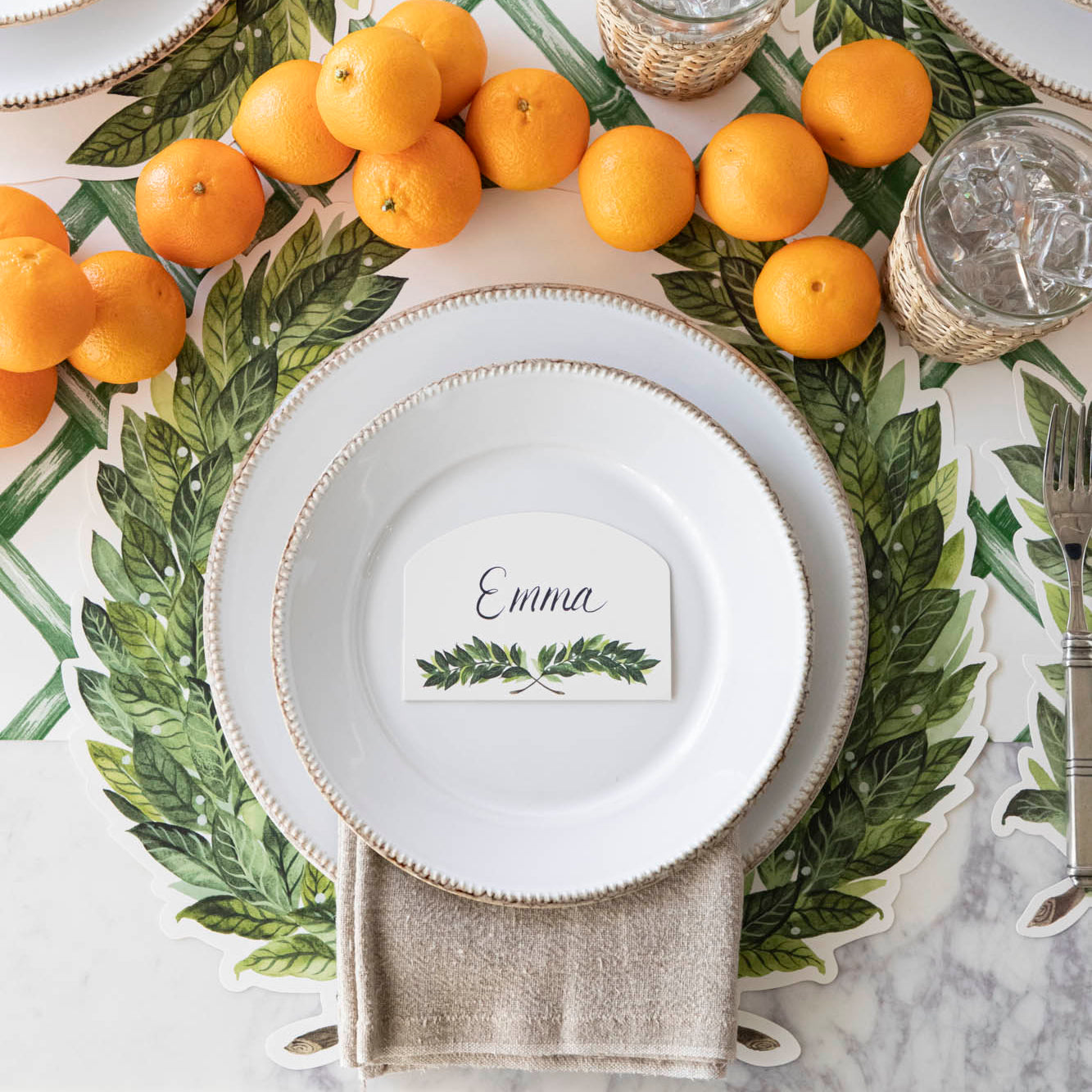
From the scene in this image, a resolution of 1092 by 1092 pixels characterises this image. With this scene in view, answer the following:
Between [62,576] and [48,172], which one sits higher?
[48,172]

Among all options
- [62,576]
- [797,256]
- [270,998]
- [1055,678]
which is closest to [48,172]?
[62,576]

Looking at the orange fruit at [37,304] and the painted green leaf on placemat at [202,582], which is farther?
the painted green leaf on placemat at [202,582]

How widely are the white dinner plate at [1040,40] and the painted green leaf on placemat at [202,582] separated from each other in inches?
22.0

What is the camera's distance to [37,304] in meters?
0.72

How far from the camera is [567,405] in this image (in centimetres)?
77

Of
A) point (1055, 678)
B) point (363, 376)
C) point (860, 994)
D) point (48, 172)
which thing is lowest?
point (860, 994)

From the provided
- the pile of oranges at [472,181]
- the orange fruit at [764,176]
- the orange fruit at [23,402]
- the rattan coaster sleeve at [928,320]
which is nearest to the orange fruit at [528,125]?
the pile of oranges at [472,181]

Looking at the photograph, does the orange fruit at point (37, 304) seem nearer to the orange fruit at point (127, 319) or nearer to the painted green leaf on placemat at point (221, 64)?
the orange fruit at point (127, 319)

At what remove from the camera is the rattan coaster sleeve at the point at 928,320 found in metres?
0.74

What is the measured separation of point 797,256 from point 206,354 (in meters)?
0.53

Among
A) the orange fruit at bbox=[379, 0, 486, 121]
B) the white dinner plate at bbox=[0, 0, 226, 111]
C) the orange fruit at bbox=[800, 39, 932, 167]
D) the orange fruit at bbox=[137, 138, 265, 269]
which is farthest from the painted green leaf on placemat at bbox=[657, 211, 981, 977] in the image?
the white dinner plate at bbox=[0, 0, 226, 111]

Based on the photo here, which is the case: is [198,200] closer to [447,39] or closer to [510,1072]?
[447,39]

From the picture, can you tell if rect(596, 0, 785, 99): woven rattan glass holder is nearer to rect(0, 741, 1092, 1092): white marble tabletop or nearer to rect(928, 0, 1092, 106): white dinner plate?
rect(928, 0, 1092, 106): white dinner plate

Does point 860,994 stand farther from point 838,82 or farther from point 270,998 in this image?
point 838,82
